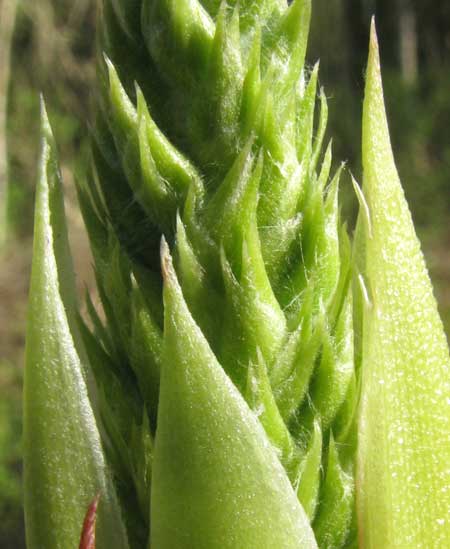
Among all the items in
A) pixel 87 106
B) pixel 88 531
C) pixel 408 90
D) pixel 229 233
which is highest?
pixel 408 90

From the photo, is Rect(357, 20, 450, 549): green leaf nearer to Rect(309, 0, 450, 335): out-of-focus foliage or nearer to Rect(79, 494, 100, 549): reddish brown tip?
Rect(79, 494, 100, 549): reddish brown tip

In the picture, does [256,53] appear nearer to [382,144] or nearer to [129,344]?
[382,144]

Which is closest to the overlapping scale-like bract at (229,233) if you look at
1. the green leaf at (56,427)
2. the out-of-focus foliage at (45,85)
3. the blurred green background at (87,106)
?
the green leaf at (56,427)

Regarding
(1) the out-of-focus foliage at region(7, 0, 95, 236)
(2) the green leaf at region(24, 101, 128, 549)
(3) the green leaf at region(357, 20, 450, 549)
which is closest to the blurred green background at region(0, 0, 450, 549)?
(1) the out-of-focus foliage at region(7, 0, 95, 236)

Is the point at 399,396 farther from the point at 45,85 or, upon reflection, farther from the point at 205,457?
the point at 45,85

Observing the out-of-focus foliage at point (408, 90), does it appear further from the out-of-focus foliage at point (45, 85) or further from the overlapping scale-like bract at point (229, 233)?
the overlapping scale-like bract at point (229, 233)

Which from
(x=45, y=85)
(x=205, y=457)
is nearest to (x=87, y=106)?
(x=45, y=85)
